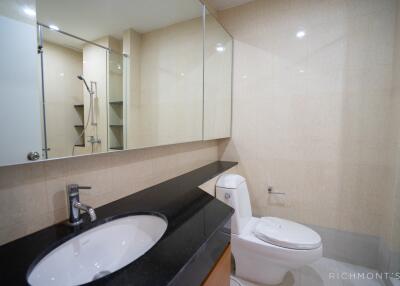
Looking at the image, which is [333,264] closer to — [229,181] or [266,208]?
[266,208]

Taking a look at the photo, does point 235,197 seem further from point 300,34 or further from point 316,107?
point 300,34

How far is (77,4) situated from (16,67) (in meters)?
0.36

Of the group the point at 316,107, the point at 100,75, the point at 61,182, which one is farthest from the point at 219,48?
the point at 61,182

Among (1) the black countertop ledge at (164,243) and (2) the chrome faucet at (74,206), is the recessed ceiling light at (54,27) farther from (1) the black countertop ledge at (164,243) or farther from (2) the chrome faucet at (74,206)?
(1) the black countertop ledge at (164,243)

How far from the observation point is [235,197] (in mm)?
1529

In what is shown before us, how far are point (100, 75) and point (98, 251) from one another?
2.40ft

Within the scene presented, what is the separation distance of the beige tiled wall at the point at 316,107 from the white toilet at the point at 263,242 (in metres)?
0.41

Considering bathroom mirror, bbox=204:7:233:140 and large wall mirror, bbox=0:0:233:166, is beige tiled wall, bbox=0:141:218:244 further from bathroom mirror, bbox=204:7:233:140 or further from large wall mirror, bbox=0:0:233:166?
bathroom mirror, bbox=204:7:233:140

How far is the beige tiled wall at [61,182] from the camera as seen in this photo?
69 cm

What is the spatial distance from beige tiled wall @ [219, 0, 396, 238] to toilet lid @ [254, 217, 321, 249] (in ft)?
1.29

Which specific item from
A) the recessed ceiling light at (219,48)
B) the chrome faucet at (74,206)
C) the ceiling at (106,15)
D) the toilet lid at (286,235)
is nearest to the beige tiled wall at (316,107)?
the recessed ceiling light at (219,48)

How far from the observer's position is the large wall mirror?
62 centimetres

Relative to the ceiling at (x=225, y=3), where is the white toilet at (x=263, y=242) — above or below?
below

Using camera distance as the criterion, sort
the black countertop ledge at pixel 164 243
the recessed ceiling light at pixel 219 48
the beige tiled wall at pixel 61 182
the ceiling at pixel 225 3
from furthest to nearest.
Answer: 1. the ceiling at pixel 225 3
2. the recessed ceiling light at pixel 219 48
3. the beige tiled wall at pixel 61 182
4. the black countertop ledge at pixel 164 243
